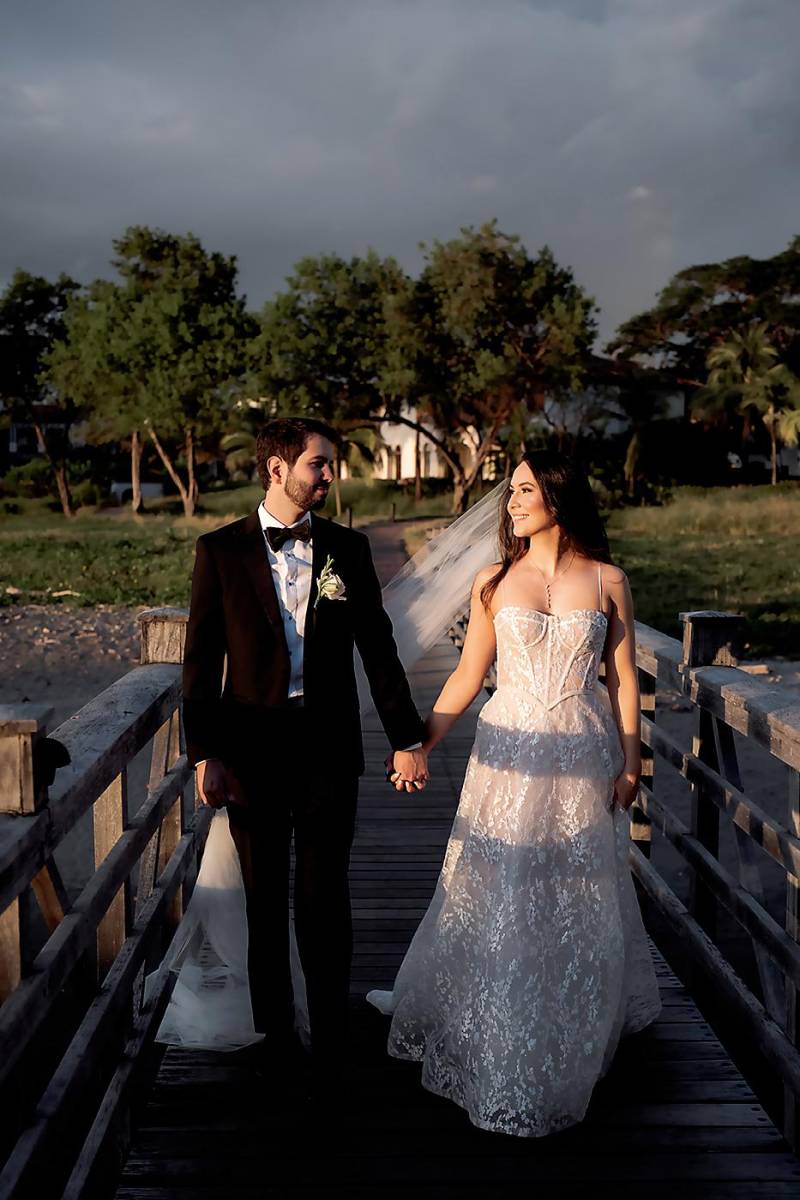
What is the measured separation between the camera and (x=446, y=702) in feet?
12.6

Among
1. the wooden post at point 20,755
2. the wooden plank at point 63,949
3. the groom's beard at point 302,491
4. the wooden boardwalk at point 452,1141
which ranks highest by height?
the groom's beard at point 302,491

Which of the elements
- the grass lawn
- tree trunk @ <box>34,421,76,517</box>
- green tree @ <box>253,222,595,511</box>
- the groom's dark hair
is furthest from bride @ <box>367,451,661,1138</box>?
tree trunk @ <box>34,421,76,517</box>

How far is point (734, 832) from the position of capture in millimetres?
3850

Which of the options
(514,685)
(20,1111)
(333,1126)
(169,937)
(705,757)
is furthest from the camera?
(169,937)

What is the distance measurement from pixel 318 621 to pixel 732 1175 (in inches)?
73.2

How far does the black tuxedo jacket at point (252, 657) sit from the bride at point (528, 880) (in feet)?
1.23

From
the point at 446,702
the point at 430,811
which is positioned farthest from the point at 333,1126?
the point at 430,811

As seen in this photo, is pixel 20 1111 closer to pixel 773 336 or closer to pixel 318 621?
pixel 318 621

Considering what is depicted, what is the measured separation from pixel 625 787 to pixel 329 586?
1.14 meters

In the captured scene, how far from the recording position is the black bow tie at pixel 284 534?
3.47m

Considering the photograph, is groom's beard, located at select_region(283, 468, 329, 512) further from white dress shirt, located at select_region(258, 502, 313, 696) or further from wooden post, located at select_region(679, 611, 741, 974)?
wooden post, located at select_region(679, 611, 741, 974)

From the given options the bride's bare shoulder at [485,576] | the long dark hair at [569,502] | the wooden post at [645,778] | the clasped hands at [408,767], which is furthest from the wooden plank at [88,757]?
the wooden post at [645,778]

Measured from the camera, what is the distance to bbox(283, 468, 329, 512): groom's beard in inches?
133

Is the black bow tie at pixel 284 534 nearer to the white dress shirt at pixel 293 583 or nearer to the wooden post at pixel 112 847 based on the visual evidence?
the white dress shirt at pixel 293 583
